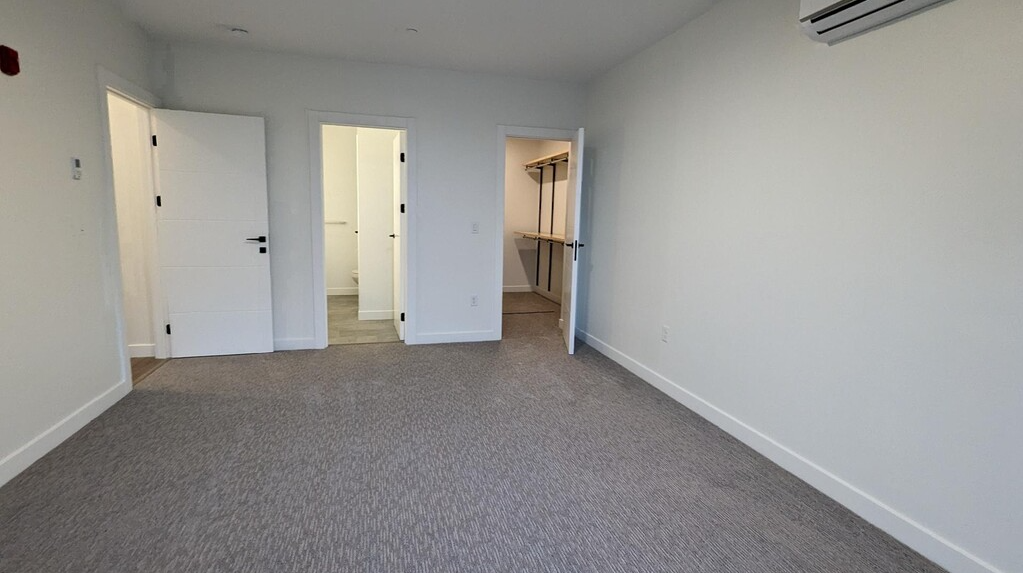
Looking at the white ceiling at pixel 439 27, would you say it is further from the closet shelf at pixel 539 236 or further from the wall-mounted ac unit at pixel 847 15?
the closet shelf at pixel 539 236

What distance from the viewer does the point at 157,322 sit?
12.5 feet

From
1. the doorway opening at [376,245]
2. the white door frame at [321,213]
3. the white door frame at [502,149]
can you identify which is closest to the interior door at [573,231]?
the white door frame at [502,149]

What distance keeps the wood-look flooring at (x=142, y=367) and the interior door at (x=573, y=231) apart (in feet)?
10.9

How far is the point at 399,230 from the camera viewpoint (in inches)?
180

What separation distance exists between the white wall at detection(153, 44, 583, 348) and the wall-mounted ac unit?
8.97 ft

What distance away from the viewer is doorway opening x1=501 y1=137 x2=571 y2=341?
690 cm

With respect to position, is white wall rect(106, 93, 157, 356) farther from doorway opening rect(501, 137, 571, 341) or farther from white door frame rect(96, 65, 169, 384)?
doorway opening rect(501, 137, 571, 341)

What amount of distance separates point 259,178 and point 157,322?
1410 millimetres

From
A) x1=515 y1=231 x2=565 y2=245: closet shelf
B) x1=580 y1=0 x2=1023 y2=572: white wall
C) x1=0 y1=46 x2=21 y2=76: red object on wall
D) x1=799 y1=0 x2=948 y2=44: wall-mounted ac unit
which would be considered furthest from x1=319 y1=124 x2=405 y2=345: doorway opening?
x1=799 y1=0 x2=948 y2=44: wall-mounted ac unit

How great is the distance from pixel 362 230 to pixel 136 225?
1995 mm

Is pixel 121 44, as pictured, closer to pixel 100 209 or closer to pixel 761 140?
pixel 100 209

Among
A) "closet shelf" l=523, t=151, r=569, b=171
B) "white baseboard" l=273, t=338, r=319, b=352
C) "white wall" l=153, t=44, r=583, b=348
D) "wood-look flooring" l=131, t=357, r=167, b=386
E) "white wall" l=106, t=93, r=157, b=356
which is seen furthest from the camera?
"closet shelf" l=523, t=151, r=569, b=171

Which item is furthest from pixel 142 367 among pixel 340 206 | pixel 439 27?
pixel 340 206

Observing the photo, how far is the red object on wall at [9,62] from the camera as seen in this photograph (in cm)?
207
